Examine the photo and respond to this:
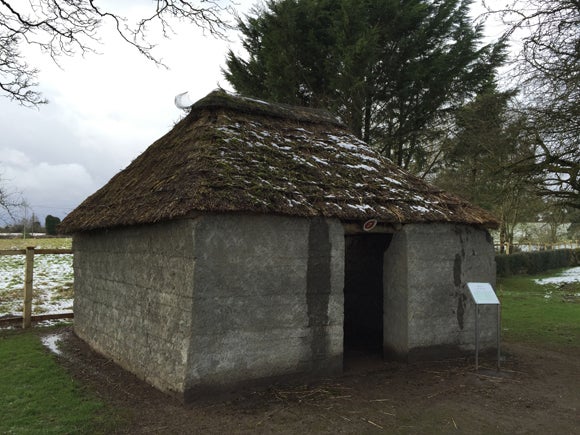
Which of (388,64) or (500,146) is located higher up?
(388,64)

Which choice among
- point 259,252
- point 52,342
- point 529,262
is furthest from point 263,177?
point 529,262

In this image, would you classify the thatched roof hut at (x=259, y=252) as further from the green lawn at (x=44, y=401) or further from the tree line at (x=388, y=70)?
the tree line at (x=388, y=70)

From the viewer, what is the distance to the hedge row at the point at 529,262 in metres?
23.2

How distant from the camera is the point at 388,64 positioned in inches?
612

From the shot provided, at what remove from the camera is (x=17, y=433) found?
4.55m

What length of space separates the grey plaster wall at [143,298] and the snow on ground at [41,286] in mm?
4625

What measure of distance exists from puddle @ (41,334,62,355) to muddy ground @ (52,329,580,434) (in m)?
1.26

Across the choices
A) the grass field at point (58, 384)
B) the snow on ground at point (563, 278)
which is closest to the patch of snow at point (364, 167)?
the grass field at point (58, 384)

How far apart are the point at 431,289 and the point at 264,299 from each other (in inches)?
111

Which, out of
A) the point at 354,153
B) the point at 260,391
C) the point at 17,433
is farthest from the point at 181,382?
the point at 354,153

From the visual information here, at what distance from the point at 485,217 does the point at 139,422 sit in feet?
19.6

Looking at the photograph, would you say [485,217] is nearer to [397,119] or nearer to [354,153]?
[354,153]

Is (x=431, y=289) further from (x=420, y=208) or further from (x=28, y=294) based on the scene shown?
(x=28, y=294)

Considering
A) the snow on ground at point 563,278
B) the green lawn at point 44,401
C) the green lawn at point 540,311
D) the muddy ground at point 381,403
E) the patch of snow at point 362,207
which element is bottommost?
the green lawn at point 540,311
